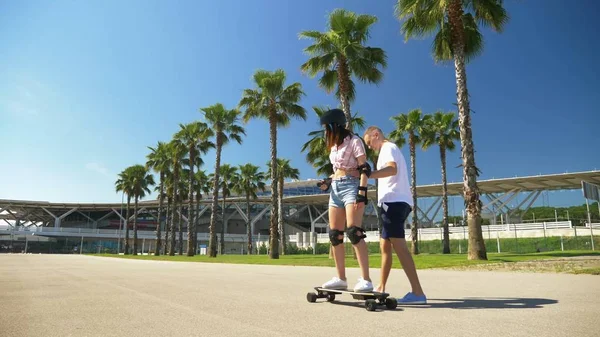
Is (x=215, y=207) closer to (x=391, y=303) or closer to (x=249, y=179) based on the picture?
(x=249, y=179)

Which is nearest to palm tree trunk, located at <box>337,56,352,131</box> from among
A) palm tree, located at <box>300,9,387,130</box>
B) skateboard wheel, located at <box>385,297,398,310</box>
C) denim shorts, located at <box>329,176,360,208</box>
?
palm tree, located at <box>300,9,387,130</box>

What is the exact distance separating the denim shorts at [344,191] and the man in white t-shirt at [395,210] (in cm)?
22

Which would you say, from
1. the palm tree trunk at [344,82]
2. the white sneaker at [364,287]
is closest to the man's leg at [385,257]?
the white sneaker at [364,287]

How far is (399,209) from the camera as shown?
3947 mm

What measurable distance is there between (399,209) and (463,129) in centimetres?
1364

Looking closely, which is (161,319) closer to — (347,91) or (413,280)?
(413,280)

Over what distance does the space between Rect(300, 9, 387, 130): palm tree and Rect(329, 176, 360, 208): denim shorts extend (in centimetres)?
1746

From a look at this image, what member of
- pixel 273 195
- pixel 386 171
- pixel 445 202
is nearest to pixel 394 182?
pixel 386 171

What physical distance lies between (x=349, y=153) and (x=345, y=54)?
17898mm

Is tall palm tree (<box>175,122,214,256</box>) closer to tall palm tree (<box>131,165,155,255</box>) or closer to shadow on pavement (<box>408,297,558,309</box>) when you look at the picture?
tall palm tree (<box>131,165,155,255</box>)

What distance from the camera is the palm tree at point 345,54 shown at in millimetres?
21094

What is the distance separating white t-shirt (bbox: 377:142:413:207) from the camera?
156 inches

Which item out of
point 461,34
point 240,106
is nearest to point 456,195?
point 240,106

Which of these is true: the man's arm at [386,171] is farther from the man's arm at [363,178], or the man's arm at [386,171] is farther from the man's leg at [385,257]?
the man's leg at [385,257]
